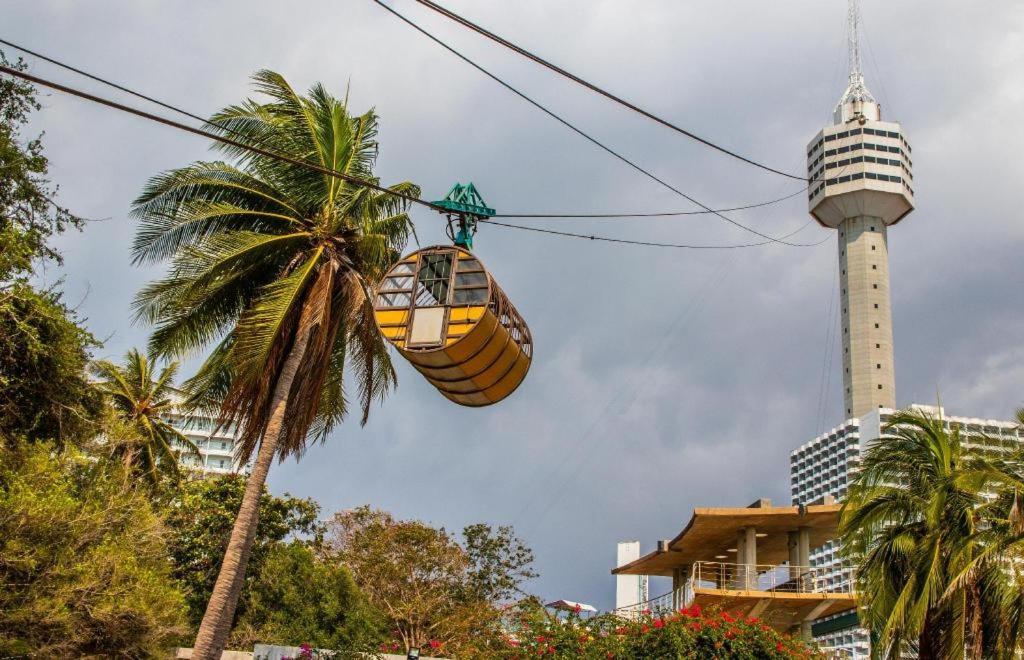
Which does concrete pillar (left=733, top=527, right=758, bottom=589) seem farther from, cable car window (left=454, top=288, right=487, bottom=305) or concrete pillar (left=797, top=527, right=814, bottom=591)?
cable car window (left=454, top=288, right=487, bottom=305)

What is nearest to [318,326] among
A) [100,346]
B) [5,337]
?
[100,346]

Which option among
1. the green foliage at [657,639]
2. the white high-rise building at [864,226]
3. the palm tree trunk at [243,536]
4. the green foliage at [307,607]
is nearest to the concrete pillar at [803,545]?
the green foliage at [657,639]

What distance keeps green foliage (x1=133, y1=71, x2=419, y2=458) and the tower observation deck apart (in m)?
129

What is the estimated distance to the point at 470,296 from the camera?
14648 mm

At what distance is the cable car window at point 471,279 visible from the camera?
14.7m

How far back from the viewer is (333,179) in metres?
21.8

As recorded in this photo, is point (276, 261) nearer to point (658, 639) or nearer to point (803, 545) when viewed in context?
point (658, 639)

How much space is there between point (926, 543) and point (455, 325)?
9921 mm

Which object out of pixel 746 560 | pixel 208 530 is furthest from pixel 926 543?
pixel 208 530

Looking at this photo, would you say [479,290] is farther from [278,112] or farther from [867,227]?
[867,227]

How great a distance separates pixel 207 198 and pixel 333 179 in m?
2.77

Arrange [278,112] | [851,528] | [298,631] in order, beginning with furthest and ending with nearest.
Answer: [298,631]
[278,112]
[851,528]

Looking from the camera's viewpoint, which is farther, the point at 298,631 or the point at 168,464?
the point at 298,631

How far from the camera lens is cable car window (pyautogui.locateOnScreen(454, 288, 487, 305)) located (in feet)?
47.7
